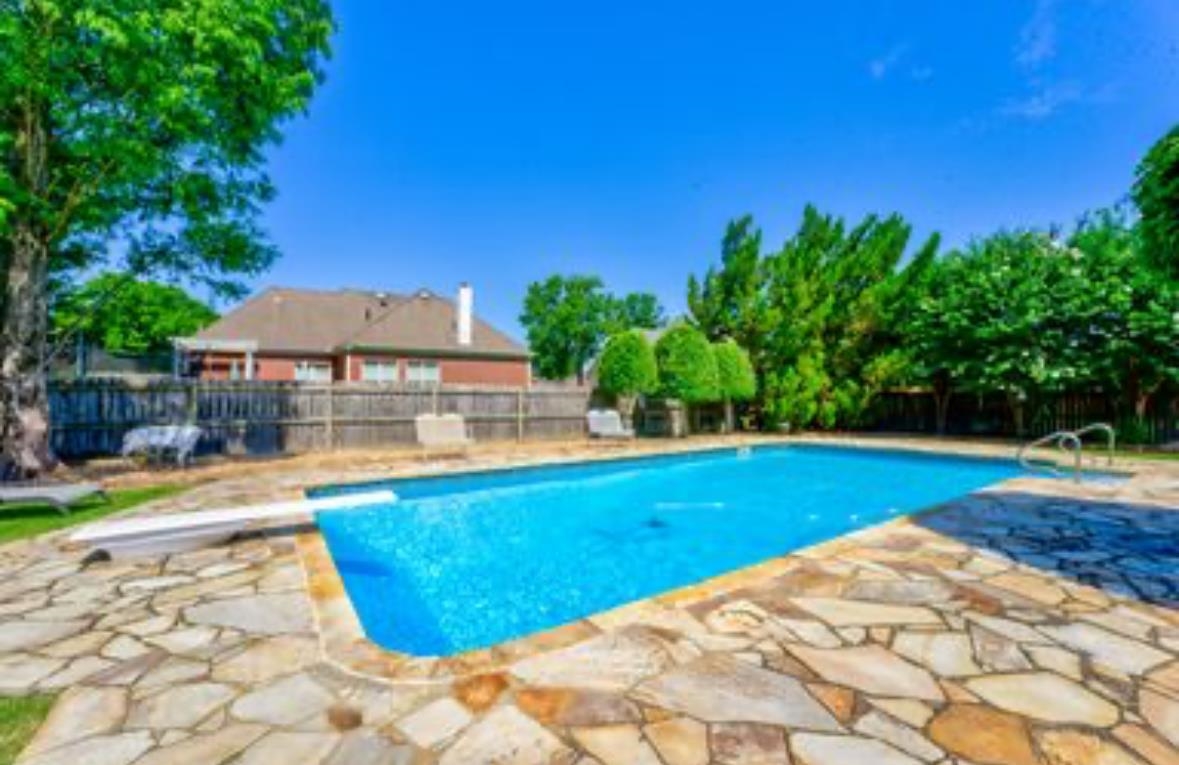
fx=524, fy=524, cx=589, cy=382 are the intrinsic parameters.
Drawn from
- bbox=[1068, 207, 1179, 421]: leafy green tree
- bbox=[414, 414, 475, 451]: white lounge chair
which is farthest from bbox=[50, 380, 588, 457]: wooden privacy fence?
bbox=[1068, 207, 1179, 421]: leafy green tree

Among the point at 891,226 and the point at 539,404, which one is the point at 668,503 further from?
the point at 891,226

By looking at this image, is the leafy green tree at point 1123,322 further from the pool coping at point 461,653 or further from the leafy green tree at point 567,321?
the leafy green tree at point 567,321

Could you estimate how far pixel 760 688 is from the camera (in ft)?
7.76

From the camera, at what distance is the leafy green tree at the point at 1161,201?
3361 millimetres

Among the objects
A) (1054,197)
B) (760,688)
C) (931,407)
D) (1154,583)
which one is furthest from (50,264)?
(1054,197)

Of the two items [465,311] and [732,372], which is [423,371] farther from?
[732,372]

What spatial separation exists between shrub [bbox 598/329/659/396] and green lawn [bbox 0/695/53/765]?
13.4 meters

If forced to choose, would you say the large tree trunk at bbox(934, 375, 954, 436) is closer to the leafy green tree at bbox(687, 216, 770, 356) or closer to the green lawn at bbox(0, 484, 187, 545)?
the leafy green tree at bbox(687, 216, 770, 356)

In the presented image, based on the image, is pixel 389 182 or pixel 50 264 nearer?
pixel 50 264

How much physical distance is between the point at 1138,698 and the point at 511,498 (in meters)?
7.27

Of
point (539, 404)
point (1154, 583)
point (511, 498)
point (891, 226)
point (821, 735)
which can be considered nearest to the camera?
point (821, 735)

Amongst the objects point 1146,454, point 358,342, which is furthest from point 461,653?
point 358,342

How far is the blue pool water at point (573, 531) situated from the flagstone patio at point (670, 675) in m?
1.40

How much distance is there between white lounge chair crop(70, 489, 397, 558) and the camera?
4078mm
